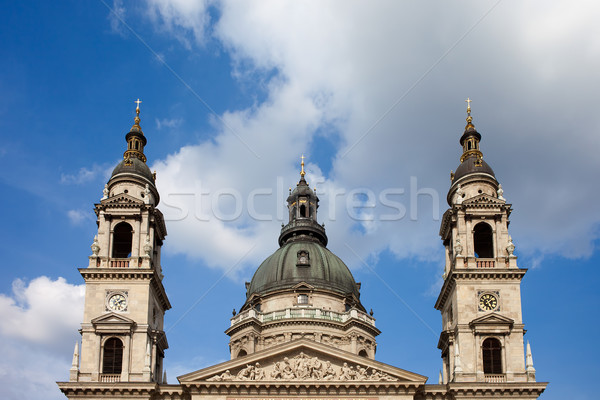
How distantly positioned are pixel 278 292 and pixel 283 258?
4.14 meters

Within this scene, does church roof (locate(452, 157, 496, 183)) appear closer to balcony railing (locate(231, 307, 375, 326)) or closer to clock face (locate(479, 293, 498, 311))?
clock face (locate(479, 293, 498, 311))

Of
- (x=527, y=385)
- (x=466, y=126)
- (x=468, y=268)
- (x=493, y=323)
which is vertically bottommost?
(x=527, y=385)

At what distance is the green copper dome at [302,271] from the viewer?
249 ft

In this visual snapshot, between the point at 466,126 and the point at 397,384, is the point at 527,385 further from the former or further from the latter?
the point at 466,126

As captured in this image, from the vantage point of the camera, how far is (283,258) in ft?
257

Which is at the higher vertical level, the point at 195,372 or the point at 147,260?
the point at 147,260

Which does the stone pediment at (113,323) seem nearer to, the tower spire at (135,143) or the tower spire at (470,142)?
the tower spire at (135,143)

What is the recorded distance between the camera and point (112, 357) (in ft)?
179

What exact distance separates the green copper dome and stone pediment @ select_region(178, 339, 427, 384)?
20.0m

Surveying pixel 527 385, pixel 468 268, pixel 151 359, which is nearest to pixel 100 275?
pixel 151 359

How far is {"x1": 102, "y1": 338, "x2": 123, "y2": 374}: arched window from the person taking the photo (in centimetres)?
5431

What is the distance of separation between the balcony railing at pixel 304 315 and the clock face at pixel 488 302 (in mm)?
18752

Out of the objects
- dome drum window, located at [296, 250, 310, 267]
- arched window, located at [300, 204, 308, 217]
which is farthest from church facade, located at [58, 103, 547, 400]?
arched window, located at [300, 204, 308, 217]

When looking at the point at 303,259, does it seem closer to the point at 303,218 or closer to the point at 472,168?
the point at 303,218
